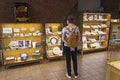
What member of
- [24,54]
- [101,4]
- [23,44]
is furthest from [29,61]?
[101,4]

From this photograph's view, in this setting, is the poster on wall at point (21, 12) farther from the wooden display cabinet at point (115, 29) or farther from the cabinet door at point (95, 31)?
the wooden display cabinet at point (115, 29)

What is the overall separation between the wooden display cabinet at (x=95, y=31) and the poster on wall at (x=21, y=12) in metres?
2.49

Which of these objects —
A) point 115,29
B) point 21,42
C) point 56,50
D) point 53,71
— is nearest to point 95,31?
point 115,29

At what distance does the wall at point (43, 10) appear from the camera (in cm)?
418

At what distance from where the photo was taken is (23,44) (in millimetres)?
4426

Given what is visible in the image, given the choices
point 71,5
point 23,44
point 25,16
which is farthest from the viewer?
point 71,5

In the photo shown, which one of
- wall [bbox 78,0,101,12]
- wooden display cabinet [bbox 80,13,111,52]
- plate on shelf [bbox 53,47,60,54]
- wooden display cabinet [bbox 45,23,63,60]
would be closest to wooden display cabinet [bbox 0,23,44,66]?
wooden display cabinet [bbox 45,23,63,60]

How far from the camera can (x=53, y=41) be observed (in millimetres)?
4898

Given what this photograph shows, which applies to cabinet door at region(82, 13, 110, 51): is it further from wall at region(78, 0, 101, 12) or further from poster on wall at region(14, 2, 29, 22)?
poster on wall at region(14, 2, 29, 22)

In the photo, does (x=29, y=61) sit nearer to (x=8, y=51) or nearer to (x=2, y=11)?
(x=8, y=51)

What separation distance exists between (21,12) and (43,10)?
927 millimetres

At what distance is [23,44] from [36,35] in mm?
513

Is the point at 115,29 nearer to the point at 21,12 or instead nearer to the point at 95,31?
the point at 95,31

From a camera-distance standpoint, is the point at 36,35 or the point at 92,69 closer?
the point at 92,69
